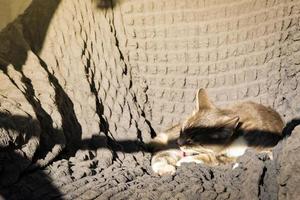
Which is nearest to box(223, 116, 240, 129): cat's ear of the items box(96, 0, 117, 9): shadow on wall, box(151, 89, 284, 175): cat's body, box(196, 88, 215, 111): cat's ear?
box(151, 89, 284, 175): cat's body

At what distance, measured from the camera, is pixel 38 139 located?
2875mm

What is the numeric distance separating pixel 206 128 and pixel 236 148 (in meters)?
0.21

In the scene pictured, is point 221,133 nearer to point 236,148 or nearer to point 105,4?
point 236,148

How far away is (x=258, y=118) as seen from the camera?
351 cm

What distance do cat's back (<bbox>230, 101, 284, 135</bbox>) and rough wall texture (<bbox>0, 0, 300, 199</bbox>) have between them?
0.10 metres

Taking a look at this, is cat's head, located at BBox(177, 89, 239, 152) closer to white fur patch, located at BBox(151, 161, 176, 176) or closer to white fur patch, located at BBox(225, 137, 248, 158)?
white fur patch, located at BBox(225, 137, 248, 158)

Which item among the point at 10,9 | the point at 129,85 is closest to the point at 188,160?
the point at 129,85

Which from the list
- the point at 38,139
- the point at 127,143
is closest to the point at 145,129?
the point at 127,143

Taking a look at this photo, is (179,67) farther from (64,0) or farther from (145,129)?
(64,0)

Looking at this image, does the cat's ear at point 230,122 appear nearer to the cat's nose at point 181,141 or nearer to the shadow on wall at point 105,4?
the cat's nose at point 181,141

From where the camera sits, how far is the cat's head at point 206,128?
11.3 ft

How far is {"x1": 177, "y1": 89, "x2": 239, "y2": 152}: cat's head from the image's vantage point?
11.3ft

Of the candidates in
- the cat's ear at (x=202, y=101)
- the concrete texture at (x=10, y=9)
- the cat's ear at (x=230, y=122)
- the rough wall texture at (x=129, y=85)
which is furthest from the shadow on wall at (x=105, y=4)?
the cat's ear at (x=230, y=122)

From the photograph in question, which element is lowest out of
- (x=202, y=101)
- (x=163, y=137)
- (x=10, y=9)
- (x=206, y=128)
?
(x=163, y=137)
